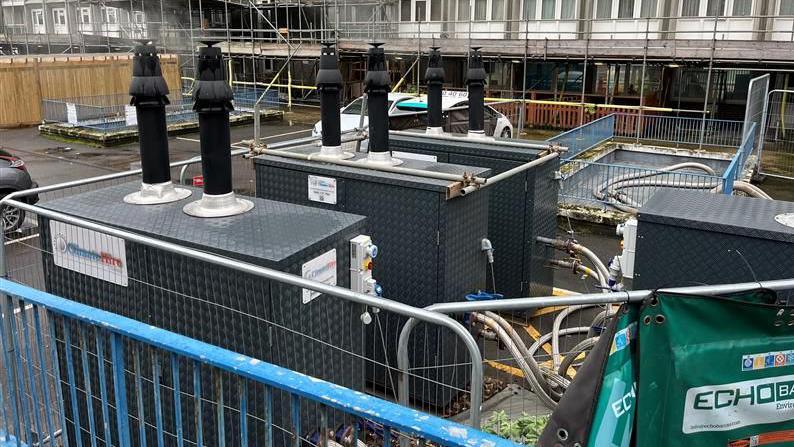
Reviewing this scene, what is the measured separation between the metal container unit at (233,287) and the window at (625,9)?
2296cm

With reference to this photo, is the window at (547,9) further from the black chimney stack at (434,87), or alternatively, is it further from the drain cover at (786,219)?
the drain cover at (786,219)

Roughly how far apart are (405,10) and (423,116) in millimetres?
17915

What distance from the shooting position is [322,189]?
5730 millimetres

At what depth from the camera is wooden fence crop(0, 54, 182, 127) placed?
22.7 meters

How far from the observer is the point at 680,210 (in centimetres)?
425

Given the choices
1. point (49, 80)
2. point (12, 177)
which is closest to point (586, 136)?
point (12, 177)

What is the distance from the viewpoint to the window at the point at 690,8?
2272cm

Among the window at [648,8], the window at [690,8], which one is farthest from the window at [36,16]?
the window at [690,8]

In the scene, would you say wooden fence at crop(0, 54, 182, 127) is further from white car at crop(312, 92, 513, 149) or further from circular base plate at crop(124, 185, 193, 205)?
circular base plate at crop(124, 185, 193, 205)

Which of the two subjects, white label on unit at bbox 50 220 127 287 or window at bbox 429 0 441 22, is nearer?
white label on unit at bbox 50 220 127 287

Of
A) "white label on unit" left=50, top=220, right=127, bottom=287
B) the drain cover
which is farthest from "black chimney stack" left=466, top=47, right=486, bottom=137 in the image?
"white label on unit" left=50, top=220, right=127, bottom=287

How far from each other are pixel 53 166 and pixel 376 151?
13.4 metres

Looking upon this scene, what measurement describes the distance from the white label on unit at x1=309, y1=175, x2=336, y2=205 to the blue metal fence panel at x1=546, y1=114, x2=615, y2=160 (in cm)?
805

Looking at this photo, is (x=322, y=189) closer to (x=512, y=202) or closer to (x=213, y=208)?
(x=213, y=208)
